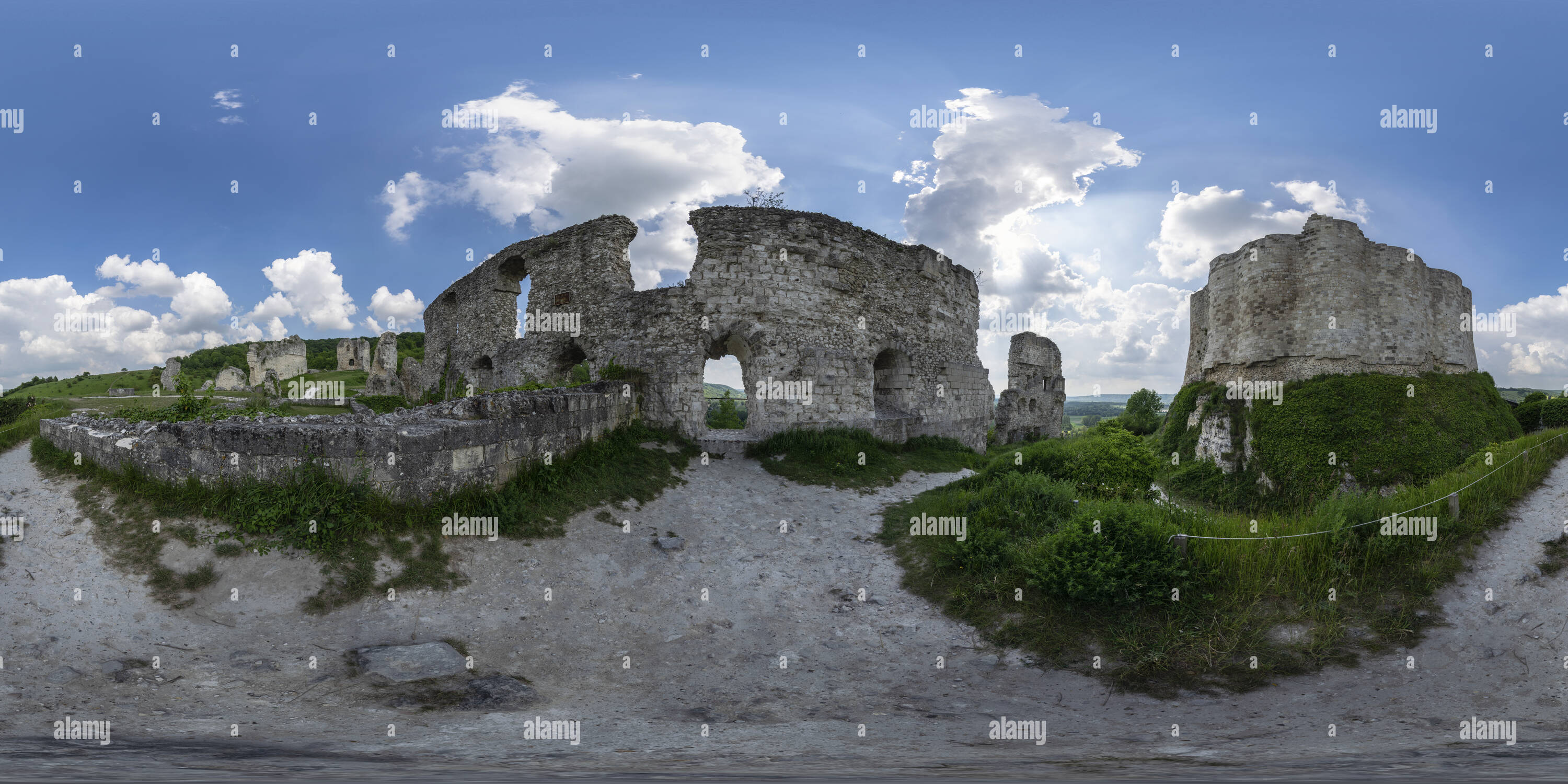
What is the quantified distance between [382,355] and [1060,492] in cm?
3958

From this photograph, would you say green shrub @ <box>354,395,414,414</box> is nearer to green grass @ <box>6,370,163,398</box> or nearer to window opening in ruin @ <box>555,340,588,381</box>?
window opening in ruin @ <box>555,340,588,381</box>

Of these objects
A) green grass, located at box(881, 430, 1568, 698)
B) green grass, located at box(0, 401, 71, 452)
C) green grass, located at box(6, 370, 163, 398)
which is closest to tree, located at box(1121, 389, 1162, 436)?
green grass, located at box(881, 430, 1568, 698)

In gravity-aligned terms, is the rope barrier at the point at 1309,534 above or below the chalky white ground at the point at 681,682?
above

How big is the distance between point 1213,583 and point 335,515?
9.89 metres

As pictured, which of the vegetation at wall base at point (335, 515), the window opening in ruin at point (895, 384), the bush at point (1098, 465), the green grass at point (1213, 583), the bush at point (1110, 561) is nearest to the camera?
the green grass at point (1213, 583)

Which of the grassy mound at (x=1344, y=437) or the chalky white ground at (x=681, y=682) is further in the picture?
the grassy mound at (x=1344, y=437)

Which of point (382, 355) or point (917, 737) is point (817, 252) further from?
point (382, 355)

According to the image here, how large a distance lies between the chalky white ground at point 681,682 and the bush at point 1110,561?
1074 mm

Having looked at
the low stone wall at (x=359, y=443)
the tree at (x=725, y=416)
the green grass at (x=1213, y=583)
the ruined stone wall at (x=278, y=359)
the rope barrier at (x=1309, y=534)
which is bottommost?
the green grass at (x=1213, y=583)

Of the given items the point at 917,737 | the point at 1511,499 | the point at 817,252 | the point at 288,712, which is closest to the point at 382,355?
the point at 817,252

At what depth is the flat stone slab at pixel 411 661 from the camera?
17.7 feet

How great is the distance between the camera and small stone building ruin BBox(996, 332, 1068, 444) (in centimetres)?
2945

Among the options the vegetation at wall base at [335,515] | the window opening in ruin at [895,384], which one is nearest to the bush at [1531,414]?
the window opening in ruin at [895,384]

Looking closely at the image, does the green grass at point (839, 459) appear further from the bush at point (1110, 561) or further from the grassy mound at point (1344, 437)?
the grassy mound at point (1344, 437)
